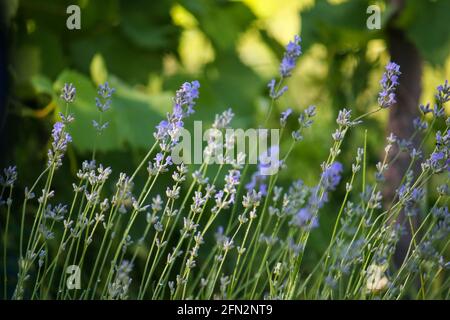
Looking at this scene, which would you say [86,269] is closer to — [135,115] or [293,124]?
[135,115]

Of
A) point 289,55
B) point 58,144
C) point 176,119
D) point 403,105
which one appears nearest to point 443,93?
point 289,55

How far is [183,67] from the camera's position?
284 centimetres

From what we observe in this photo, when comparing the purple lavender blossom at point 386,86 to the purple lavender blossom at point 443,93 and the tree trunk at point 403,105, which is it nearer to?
the purple lavender blossom at point 443,93

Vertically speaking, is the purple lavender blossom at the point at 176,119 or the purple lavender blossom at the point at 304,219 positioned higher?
the purple lavender blossom at the point at 176,119

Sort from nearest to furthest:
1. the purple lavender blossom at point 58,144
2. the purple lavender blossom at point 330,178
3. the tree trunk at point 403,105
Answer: the purple lavender blossom at point 58,144 < the purple lavender blossom at point 330,178 < the tree trunk at point 403,105

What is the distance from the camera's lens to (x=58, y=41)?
8.29 feet

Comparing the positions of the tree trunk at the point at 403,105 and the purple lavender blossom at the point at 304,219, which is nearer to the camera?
the purple lavender blossom at the point at 304,219

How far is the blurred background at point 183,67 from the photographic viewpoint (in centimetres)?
217

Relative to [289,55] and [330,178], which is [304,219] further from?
[289,55]

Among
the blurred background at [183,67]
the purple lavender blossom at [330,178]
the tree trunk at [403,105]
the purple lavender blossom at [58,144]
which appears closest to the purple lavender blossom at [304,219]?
the purple lavender blossom at [330,178]

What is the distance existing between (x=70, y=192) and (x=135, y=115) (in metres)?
0.35

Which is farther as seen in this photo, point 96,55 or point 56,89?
point 96,55

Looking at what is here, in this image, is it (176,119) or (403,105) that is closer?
(176,119)
